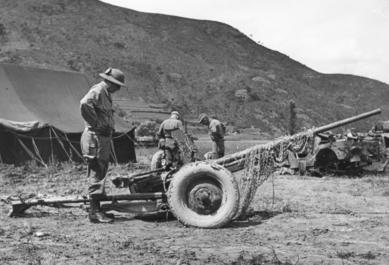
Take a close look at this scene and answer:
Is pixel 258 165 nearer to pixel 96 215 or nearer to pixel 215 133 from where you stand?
pixel 96 215

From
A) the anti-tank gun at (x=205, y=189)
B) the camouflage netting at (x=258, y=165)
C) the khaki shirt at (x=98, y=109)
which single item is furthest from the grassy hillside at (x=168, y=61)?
the camouflage netting at (x=258, y=165)

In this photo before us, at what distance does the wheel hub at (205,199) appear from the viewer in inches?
273

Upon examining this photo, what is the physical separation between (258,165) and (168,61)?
71.4 metres

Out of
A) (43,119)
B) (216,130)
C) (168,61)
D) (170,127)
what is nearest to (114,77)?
(170,127)

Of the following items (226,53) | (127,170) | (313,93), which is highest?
(226,53)

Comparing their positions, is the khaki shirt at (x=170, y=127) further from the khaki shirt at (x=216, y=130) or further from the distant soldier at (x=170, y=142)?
the khaki shirt at (x=216, y=130)

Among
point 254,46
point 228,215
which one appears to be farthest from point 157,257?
point 254,46

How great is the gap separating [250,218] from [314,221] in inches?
31.2

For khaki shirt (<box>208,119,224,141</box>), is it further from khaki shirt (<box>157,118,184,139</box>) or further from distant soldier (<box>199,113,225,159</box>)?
khaki shirt (<box>157,118,184,139</box>)

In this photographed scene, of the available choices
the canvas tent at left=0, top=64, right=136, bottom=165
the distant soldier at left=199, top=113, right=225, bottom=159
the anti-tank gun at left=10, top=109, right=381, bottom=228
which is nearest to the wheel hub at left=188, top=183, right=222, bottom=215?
the anti-tank gun at left=10, top=109, right=381, bottom=228

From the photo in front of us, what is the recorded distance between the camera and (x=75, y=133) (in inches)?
685

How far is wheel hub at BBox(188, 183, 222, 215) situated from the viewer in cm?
692

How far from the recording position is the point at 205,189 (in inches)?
275

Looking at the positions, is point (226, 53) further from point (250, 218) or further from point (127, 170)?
point (250, 218)
